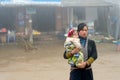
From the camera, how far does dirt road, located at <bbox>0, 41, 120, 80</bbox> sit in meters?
10.9

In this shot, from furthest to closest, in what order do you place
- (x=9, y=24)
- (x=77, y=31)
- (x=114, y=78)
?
(x=9, y=24) → (x=114, y=78) → (x=77, y=31)

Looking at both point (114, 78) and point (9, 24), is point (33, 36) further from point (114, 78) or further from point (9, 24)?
point (114, 78)

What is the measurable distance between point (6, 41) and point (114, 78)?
1136cm

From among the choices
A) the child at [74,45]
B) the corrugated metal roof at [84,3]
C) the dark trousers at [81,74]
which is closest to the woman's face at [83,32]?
the child at [74,45]

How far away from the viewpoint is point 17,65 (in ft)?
44.8

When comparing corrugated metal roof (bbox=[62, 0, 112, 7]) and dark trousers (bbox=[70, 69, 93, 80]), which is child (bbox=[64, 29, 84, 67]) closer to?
dark trousers (bbox=[70, 69, 93, 80])

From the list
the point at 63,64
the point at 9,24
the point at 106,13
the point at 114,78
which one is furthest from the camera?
the point at 106,13

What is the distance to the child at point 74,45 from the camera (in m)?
5.66

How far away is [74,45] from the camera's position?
5.67 meters

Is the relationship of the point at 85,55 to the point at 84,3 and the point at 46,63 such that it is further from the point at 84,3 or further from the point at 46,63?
the point at 84,3

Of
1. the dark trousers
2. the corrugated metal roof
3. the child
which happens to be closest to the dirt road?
the corrugated metal roof

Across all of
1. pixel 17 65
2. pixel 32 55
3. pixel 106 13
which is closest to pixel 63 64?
pixel 17 65

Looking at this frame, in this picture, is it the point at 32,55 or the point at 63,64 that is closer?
the point at 63,64

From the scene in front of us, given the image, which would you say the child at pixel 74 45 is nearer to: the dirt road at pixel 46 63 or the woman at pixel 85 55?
the woman at pixel 85 55
